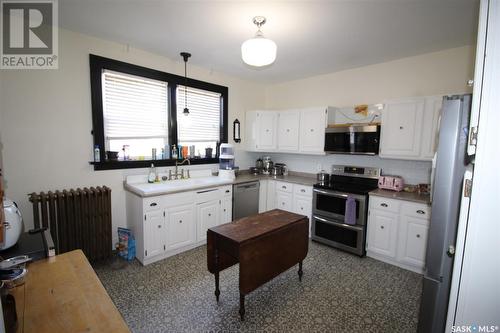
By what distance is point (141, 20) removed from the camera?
2.36 meters

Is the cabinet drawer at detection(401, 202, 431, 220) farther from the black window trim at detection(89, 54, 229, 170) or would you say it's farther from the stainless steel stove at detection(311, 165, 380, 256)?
the black window trim at detection(89, 54, 229, 170)

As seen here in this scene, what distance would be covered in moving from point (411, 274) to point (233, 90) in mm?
3976

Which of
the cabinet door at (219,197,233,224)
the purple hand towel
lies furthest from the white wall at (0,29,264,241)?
the purple hand towel

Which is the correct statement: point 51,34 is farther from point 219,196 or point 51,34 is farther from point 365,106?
point 365,106

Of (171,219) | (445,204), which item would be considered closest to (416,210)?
(445,204)

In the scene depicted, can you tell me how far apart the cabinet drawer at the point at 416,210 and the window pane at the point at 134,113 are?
3486mm

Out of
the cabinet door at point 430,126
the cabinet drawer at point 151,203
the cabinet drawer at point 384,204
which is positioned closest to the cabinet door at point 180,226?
the cabinet drawer at point 151,203

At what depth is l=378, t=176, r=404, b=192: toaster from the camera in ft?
10.6

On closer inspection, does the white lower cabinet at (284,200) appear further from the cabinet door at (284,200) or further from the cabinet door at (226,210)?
the cabinet door at (226,210)

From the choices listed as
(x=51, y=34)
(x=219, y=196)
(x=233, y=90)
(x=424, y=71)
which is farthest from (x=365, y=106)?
(x=51, y=34)

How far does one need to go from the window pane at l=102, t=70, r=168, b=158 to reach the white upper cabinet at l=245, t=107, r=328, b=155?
1743 mm

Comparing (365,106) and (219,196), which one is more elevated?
(365,106)

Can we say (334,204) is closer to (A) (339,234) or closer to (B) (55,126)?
(A) (339,234)

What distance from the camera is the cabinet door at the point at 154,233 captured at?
2.80 metres
